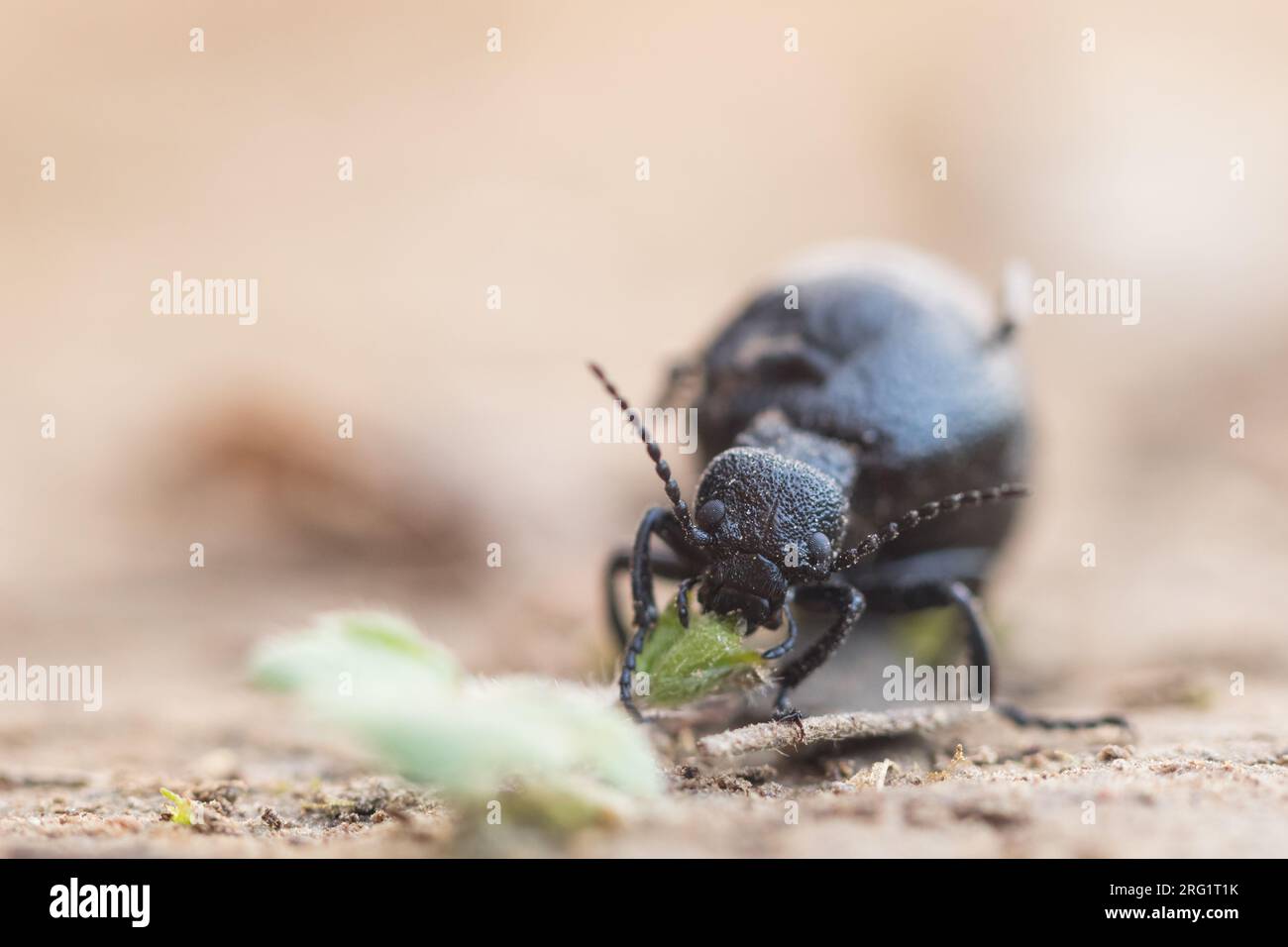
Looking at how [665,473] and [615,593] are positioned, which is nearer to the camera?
[665,473]

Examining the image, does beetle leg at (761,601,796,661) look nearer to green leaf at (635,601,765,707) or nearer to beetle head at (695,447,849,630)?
beetle head at (695,447,849,630)

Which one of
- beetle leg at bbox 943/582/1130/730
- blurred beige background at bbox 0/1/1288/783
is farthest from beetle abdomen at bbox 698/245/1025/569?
blurred beige background at bbox 0/1/1288/783

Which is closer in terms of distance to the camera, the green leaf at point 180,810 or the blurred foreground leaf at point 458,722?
the blurred foreground leaf at point 458,722

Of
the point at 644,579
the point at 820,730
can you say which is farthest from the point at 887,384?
the point at 820,730

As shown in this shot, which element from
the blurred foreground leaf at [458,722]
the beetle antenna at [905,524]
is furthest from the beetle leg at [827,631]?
the blurred foreground leaf at [458,722]

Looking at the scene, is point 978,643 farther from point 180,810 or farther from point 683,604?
point 180,810

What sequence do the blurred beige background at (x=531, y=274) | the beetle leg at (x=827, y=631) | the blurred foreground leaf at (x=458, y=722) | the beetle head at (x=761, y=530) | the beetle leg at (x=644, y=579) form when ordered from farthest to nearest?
the blurred beige background at (x=531, y=274) → the beetle leg at (x=827, y=631) → the beetle head at (x=761, y=530) → the beetle leg at (x=644, y=579) → the blurred foreground leaf at (x=458, y=722)

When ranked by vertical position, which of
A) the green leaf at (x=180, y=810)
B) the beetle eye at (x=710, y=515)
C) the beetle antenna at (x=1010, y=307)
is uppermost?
the beetle antenna at (x=1010, y=307)

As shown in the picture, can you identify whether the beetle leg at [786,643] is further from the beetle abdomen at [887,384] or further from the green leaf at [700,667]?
the beetle abdomen at [887,384]

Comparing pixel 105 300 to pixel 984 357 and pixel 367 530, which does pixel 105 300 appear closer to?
pixel 367 530
